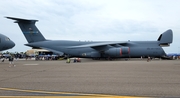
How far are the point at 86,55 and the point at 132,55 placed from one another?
24.8 ft

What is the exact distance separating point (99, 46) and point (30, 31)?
12.0 m

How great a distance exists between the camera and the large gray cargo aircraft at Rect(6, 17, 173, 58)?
109ft

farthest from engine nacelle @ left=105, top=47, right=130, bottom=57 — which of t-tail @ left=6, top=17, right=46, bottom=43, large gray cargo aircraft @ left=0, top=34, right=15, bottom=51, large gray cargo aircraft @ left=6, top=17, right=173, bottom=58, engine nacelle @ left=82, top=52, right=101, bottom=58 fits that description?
large gray cargo aircraft @ left=0, top=34, right=15, bottom=51

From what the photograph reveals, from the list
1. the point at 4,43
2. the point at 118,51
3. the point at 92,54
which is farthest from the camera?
the point at 92,54

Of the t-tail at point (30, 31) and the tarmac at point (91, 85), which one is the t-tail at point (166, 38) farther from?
the tarmac at point (91, 85)

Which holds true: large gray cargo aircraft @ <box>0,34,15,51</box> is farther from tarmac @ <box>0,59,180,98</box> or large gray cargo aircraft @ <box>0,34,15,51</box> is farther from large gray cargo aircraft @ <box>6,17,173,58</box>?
tarmac @ <box>0,59,180,98</box>

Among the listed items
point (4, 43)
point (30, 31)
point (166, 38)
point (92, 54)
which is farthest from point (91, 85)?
point (30, 31)

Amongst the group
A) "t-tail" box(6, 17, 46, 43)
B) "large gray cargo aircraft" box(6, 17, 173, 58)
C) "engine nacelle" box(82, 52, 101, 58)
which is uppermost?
"t-tail" box(6, 17, 46, 43)

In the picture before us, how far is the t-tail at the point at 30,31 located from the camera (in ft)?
115

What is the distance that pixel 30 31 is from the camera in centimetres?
3559

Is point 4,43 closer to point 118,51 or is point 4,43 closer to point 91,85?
point 118,51

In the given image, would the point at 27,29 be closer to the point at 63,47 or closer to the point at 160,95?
the point at 63,47

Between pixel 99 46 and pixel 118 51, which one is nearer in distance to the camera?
pixel 118 51

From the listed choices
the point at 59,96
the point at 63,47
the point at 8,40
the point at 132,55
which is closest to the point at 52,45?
the point at 63,47
